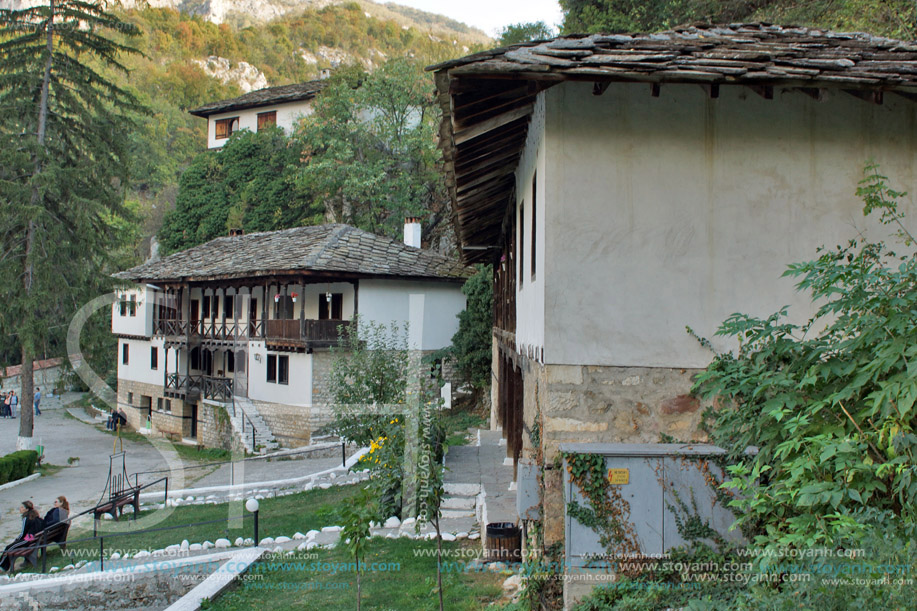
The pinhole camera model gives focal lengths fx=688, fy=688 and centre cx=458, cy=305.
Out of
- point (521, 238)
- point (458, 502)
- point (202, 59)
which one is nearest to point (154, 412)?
point (458, 502)

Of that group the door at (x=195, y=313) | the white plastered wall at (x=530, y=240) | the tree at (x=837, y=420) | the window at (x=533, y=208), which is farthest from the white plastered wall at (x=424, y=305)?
the tree at (x=837, y=420)

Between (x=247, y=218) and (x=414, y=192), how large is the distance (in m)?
9.25

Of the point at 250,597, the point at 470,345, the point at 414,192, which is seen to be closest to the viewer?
the point at 250,597

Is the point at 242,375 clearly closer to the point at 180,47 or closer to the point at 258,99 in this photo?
the point at 258,99

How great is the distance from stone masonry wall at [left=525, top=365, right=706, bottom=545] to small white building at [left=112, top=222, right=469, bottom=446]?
13.9 meters

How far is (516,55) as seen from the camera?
16.5ft

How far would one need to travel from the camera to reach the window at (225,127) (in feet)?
128

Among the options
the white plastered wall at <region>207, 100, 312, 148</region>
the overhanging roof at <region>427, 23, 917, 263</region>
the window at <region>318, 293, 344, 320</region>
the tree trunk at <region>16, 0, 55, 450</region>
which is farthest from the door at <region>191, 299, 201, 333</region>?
the overhanging roof at <region>427, 23, 917, 263</region>

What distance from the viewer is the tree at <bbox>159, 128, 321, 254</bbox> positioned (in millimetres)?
32594

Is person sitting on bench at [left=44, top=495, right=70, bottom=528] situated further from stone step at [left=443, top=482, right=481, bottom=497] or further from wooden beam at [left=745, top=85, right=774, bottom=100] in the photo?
wooden beam at [left=745, top=85, right=774, bottom=100]

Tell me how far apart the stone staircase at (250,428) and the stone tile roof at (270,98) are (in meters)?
18.7

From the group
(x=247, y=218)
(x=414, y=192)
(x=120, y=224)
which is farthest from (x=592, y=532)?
(x=120, y=224)

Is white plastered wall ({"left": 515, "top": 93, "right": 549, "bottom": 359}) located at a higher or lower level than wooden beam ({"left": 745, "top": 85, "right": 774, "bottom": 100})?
lower

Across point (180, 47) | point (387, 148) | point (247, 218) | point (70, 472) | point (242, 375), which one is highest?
point (180, 47)
